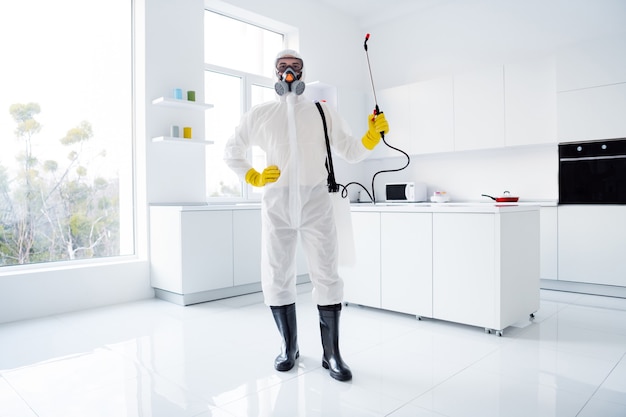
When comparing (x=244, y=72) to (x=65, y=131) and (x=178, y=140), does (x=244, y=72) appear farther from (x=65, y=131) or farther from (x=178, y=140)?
(x=65, y=131)

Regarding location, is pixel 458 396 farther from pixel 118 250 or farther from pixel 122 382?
pixel 118 250

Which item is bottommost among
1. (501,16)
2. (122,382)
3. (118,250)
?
(122,382)

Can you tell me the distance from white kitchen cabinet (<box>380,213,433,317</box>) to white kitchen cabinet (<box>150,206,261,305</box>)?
4.46 feet

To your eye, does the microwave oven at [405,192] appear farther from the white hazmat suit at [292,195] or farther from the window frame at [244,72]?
the white hazmat suit at [292,195]

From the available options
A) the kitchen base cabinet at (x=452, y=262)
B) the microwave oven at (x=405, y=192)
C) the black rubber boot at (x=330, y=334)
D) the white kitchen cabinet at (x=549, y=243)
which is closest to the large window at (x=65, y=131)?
the kitchen base cabinet at (x=452, y=262)

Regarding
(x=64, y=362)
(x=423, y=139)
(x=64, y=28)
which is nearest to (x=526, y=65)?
(x=423, y=139)

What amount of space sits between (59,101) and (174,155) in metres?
0.99

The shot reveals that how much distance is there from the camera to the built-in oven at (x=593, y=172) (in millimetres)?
3758

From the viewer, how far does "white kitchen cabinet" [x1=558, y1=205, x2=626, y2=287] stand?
374cm

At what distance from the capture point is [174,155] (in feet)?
13.5

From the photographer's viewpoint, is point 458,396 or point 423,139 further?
point 423,139

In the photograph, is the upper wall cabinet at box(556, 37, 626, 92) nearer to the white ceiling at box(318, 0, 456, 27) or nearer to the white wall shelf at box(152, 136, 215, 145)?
the white ceiling at box(318, 0, 456, 27)

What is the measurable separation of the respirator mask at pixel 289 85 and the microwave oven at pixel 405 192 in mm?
3223

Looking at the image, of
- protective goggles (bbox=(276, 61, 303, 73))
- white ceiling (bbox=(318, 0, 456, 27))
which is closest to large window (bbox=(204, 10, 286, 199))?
white ceiling (bbox=(318, 0, 456, 27))
